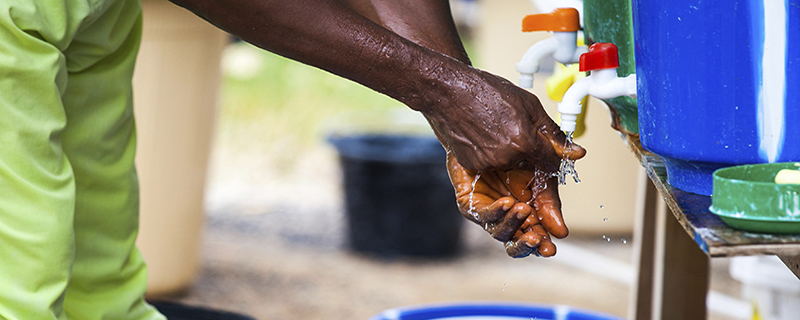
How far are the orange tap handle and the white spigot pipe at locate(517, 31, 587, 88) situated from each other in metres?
0.01

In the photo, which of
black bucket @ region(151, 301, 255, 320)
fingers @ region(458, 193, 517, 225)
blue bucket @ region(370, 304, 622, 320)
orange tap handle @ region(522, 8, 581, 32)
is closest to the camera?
fingers @ region(458, 193, 517, 225)

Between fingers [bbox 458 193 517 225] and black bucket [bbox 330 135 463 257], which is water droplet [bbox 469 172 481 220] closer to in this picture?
fingers [bbox 458 193 517 225]

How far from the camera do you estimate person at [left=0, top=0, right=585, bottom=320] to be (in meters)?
0.70

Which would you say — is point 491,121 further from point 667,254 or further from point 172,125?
point 172,125

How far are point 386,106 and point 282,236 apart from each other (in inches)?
45.4

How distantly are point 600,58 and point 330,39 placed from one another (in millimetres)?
251

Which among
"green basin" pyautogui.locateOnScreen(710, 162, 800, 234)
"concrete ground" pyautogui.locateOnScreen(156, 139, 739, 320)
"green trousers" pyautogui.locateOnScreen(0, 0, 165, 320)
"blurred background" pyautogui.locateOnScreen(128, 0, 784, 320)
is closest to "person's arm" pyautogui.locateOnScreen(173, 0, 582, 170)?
"green trousers" pyautogui.locateOnScreen(0, 0, 165, 320)

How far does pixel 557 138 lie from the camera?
2.66 feet

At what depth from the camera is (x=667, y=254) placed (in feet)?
3.81

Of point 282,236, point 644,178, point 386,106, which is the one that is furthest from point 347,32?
point 386,106

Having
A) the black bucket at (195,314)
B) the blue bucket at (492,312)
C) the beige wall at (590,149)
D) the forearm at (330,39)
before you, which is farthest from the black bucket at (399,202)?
the forearm at (330,39)

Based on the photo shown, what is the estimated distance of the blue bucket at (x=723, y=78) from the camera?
0.62 metres

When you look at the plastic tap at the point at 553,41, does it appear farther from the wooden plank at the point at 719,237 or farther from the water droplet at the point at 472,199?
the wooden plank at the point at 719,237

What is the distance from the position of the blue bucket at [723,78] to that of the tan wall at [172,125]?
1.33 m
